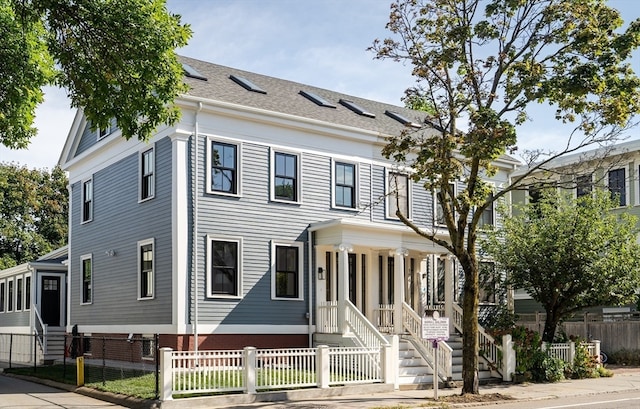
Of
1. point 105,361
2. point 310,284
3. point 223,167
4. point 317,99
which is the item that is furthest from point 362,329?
point 317,99

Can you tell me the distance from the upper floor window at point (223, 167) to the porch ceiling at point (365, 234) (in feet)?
9.83

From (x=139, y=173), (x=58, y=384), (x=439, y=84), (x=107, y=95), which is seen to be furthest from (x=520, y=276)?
(x=107, y=95)

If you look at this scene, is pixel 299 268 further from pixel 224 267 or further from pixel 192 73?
pixel 192 73

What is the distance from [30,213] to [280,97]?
34406 mm

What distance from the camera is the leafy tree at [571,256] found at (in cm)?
2373

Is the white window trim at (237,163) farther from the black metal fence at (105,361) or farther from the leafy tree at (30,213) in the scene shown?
the leafy tree at (30,213)

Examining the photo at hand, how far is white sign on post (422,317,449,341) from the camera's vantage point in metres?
17.8

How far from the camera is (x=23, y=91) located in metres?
15.2

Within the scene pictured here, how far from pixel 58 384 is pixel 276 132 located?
959cm

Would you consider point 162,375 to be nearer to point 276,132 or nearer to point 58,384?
point 58,384

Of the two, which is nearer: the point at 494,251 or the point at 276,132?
the point at 276,132

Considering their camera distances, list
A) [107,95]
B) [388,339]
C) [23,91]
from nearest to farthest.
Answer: [107,95] < [23,91] < [388,339]

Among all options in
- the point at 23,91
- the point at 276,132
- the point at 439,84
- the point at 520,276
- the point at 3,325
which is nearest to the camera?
the point at 23,91

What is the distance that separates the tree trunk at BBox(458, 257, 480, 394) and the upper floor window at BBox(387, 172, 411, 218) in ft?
23.8
